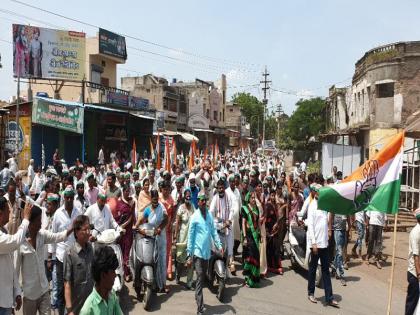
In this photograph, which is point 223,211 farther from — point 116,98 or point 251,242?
point 116,98

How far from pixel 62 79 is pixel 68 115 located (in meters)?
8.55

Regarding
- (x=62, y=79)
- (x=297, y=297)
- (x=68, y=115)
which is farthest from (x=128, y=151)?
(x=297, y=297)

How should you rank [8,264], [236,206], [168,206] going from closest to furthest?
[8,264] → [168,206] → [236,206]

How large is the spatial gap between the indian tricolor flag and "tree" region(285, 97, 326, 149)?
39.5 meters

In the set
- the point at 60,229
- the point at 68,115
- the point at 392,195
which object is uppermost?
the point at 68,115

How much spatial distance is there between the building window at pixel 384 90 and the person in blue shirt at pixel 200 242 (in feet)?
63.2

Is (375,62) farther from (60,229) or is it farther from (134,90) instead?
(134,90)

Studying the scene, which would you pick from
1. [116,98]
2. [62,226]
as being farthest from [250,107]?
[62,226]

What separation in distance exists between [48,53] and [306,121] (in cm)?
2818

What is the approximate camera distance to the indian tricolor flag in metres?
5.97

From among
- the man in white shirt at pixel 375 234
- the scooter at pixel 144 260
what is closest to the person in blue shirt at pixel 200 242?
the scooter at pixel 144 260

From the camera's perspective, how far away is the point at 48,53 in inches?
1049

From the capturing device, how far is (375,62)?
23031 mm

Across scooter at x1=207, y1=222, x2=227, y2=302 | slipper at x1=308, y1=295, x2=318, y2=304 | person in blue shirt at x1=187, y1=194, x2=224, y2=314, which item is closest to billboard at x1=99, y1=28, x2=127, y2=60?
scooter at x1=207, y1=222, x2=227, y2=302
